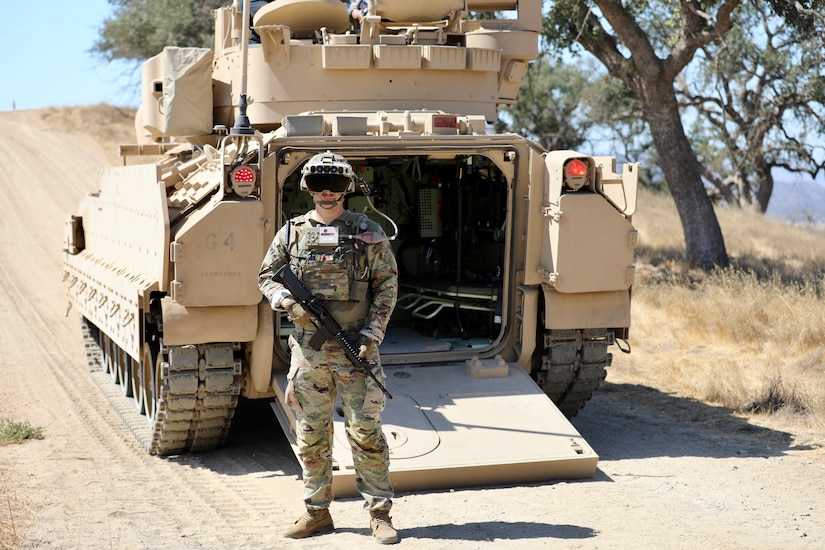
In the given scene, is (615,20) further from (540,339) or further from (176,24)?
(176,24)

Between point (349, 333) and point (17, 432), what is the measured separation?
3940mm

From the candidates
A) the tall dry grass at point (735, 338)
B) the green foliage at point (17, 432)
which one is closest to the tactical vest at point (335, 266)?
the green foliage at point (17, 432)

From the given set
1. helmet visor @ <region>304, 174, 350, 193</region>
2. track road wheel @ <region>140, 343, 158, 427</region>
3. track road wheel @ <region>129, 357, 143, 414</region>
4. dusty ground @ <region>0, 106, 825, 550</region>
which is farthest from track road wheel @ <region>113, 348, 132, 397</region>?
helmet visor @ <region>304, 174, 350, 193</region>

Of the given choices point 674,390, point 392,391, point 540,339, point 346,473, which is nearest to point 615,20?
point 674,390

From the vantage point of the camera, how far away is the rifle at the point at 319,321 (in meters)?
5.36

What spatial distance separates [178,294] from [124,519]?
1.43 metres

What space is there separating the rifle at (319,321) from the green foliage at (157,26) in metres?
A: 20.6

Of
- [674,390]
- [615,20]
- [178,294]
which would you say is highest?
[615,20]

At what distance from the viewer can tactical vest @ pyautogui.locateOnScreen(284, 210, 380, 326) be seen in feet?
17.8

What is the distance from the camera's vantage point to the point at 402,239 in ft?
32.3

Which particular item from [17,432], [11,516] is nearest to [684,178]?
[17,432]

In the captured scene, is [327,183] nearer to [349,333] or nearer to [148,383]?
[349,333]

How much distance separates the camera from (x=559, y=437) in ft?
22.4

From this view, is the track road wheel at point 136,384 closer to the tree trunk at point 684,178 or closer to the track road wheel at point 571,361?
the track road wheel at point 571,361
